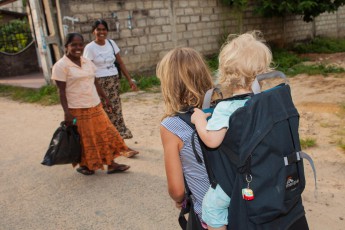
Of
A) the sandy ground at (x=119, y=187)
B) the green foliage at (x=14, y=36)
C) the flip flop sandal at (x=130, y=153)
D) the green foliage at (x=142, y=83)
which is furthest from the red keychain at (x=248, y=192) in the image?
the green foliage at (x=14, y=36)

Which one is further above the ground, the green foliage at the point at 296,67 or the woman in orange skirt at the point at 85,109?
the woman in orange skirt at the point at 85,109

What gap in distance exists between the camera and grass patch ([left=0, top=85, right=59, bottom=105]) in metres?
8.33

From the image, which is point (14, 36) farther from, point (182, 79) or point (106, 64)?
point (182, 79)

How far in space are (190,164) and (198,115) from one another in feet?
0.78

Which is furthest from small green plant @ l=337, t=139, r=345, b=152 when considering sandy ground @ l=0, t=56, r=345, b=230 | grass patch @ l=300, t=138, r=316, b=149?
grass patch @ l=300, t=138, r=316, b=149

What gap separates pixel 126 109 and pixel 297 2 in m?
8.36

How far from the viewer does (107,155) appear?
3.83m

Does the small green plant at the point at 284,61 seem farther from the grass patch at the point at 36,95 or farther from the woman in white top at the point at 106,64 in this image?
the woman in white top at the point at 106,64

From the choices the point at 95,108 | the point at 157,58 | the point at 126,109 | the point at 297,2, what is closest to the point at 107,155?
the point at 95,108

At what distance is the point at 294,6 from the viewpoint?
1234 centimetres

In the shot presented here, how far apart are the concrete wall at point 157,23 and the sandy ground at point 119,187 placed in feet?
12.7

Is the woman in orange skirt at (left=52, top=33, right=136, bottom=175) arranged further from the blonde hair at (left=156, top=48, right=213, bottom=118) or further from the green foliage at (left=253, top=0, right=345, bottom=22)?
the green foliage at (left=253, top=0, right=345, bottom=22)

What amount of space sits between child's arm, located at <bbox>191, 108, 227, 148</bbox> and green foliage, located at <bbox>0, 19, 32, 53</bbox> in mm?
15008

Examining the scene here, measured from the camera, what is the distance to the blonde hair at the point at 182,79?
1.59 m
